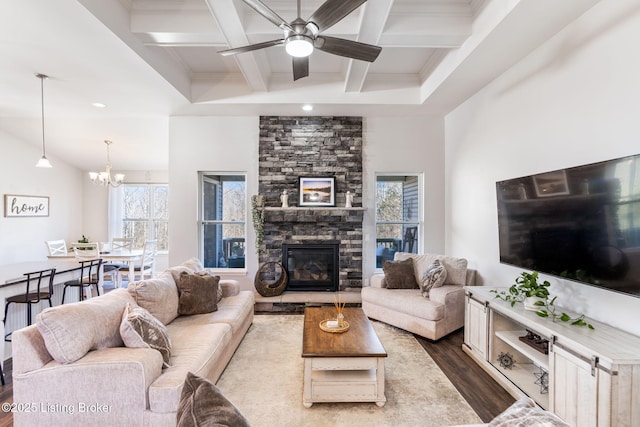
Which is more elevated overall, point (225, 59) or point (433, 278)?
point (225, 59)

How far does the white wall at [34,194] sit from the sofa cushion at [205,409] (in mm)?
7064

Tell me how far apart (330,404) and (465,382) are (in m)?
1.29

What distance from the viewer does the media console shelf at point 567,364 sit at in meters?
1.75

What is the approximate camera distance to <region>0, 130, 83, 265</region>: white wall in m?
5.84

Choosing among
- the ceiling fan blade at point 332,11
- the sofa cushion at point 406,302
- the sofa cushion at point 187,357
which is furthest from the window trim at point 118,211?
the ceiling fan blade at point 332,11

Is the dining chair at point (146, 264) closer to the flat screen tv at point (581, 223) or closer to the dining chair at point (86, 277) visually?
the dining chair at point (86, 277)

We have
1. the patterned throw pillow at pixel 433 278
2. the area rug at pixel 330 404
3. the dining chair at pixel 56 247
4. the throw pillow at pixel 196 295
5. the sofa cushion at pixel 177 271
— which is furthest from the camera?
the dining chair at pixel 56 247

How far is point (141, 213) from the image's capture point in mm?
7438

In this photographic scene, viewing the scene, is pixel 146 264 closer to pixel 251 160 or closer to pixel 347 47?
pixel 251 160

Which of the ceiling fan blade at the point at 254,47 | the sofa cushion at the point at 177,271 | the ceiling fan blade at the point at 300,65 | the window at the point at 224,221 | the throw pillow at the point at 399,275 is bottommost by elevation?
the throw pillow at the point at 399,275

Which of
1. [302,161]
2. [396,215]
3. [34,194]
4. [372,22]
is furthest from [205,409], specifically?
[34,194]

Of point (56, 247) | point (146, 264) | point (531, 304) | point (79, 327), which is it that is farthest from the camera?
point (56, 247)

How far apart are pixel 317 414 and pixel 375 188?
3590 mm

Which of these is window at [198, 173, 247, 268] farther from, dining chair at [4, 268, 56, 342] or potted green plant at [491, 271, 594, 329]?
potted green plant at [491, 271, 594, 329]
